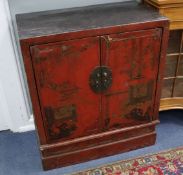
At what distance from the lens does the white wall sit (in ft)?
5.11

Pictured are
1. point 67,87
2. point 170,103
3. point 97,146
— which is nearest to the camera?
point 67,87

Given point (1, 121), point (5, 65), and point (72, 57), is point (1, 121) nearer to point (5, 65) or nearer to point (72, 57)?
point (5, 65)

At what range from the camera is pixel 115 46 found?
4.46 ft

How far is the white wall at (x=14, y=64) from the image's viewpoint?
5.11ft

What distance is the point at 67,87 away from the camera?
4.61 feet

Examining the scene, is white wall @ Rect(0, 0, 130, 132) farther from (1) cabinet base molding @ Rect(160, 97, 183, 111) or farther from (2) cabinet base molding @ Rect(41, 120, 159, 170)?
(1) cabinet base molding @ Rect(160, 97, 183, 111)

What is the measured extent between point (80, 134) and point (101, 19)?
2.15 ft

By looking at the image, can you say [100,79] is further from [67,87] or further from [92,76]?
[67,87]

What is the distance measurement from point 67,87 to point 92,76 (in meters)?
0.14

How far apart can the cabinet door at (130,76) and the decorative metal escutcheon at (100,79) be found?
2 centimetres

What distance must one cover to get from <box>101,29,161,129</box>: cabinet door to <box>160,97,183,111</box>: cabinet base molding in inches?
7.3

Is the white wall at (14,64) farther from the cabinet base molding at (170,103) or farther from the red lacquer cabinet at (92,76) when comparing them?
the cabinet base molding at (170,103)

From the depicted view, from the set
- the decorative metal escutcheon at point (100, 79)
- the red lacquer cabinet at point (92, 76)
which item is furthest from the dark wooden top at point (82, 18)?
the decorative metal escutcheon at point (100, 79)

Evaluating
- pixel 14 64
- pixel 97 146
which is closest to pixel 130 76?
pixel 97 146
